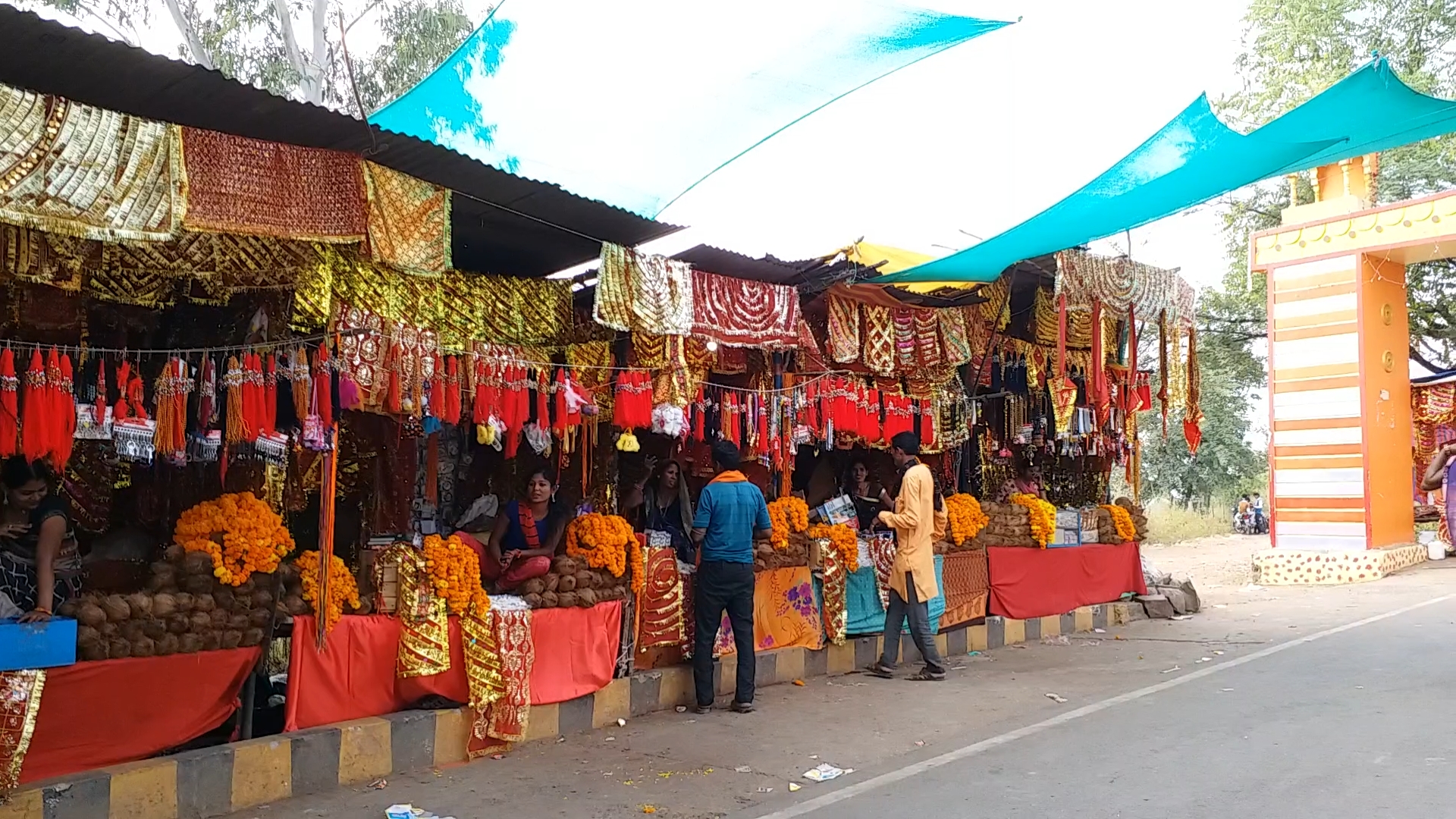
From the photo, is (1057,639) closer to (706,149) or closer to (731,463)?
(731,463)

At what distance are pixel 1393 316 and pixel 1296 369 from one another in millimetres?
1765

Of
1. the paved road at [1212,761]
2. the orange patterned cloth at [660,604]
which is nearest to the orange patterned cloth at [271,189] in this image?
the orange patterned cloth at [660,604]

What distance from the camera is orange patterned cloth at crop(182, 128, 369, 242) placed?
16.6 feet

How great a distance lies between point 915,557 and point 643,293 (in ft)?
9.88

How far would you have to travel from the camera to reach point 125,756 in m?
4.93

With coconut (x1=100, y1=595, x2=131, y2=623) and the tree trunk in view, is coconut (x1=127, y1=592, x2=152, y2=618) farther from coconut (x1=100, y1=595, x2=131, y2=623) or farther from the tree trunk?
the tree trunk

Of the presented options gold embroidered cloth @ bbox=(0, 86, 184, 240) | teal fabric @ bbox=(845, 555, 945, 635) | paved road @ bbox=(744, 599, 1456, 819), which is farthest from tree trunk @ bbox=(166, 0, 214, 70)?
paved road @ bbox=(744, 599, 1456, 819)

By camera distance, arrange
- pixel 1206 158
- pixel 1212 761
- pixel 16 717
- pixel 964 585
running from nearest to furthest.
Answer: pixel 16 717 < pixel 1212 761 < pixel 1206 158 < pixel 964 585

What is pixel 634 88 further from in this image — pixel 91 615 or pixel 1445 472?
pixel 1445 472

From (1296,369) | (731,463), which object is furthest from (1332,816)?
(1296,369)

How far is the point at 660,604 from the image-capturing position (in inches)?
296

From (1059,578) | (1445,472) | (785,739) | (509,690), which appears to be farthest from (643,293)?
(1445,472)

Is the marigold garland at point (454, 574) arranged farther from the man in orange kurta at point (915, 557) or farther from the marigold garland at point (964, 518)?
the marigold garland at point (964, 518)

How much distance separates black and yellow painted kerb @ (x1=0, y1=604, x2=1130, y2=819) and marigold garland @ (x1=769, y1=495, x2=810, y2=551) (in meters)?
0.91
